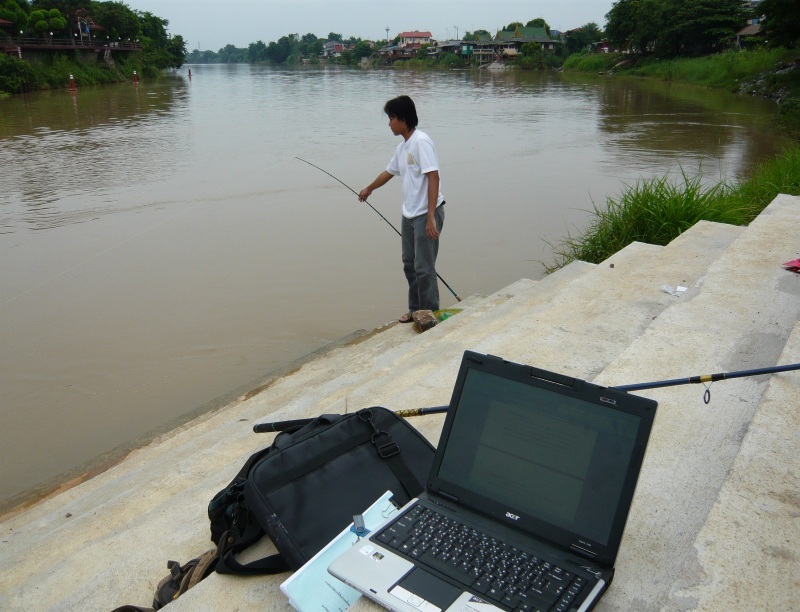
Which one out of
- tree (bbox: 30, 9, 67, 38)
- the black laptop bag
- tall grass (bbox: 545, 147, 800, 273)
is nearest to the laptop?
the black laptop bag

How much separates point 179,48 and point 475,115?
58.1 metres

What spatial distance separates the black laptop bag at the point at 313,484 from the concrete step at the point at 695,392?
0.66 metres

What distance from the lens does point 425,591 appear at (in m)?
1.53

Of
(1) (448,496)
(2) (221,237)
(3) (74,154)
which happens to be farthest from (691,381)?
(3) (74,154)

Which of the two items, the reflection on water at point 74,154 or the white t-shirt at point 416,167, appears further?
the reflection on water at point 74,154

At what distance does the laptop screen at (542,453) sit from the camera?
1.64 meters

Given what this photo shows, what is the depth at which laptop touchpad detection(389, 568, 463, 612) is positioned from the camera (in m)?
1.49

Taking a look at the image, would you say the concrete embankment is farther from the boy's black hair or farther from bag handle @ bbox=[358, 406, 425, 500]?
the boy's black hair

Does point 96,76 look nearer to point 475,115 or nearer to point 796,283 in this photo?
point 475,115

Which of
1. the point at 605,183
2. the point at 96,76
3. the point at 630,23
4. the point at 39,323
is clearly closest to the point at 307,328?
the point at 39,323

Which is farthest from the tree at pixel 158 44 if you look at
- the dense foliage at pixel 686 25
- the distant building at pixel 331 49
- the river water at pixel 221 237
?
the distant building at pixel 331 49

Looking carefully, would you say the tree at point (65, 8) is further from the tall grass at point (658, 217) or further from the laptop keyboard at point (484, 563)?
the laptop keyboard at point (484, 563)

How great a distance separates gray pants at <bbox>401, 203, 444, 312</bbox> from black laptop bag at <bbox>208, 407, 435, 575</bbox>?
2.60 m

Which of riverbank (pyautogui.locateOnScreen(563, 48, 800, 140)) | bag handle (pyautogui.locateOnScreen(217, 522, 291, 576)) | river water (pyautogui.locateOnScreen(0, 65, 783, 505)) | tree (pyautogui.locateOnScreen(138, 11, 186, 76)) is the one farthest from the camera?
tree (pyautogui.locateOnScreen(138, 11, 186, 76))
